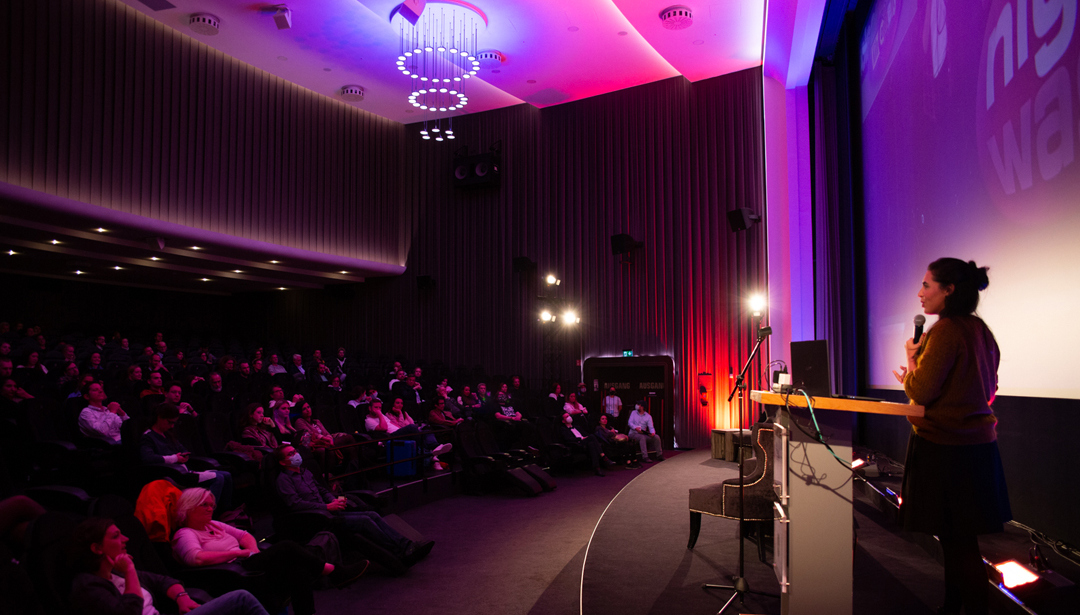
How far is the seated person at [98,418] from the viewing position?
542 cm

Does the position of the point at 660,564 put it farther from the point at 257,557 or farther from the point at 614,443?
the point at 614,443

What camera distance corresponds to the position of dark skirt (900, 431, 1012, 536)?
7.12 feet

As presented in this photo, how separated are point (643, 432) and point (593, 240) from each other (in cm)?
415

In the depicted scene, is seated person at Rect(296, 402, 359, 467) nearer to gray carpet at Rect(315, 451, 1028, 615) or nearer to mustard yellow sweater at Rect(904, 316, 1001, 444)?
gray carpet at Rect(315, 451, 1028, 615)

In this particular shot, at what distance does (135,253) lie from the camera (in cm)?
1120

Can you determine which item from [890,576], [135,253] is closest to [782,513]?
[890,576]

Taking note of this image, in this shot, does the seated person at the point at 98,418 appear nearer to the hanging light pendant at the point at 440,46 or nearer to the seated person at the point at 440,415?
the seated person at the point at 440,415

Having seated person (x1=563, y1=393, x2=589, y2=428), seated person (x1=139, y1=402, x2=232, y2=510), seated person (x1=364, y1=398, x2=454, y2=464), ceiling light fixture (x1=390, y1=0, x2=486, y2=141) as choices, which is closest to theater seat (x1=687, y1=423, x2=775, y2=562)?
seated person (x1=139, y1=402, x2=232, y2=510)

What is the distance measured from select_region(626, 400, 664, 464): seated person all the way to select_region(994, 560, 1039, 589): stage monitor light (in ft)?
24.0

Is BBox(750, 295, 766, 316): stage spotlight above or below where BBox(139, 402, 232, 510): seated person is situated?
above

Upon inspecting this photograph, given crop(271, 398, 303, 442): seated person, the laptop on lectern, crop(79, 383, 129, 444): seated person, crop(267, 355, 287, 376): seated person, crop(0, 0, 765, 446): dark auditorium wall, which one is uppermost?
crop(0, 0, 765, 446): dark auditorium wall

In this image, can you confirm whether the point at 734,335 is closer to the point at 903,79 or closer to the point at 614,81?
the point at 614,81

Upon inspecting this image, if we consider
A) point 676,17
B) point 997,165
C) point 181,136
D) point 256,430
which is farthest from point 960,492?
point 181,136

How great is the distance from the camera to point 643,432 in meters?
10.5
